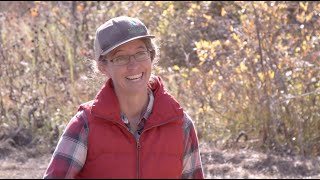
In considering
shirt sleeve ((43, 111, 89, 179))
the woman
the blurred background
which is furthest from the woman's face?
the blurred background

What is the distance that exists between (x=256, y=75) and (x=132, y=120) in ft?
12.5

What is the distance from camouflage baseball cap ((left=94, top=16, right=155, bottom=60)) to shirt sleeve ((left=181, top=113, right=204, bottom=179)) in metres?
0.36

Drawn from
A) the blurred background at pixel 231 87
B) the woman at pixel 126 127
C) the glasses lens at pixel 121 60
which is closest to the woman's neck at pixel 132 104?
the woman at pixel 126 127

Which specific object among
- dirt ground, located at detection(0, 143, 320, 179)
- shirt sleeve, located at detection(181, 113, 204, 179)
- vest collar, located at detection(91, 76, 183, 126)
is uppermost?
vest collar, located at detection(91, 76, 183, 126)

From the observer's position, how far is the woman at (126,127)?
2535 millimetres

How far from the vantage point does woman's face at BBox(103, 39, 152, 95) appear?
264cm

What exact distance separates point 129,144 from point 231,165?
3462 millimetres

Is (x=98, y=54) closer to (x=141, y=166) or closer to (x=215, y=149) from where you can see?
(x=141, y=166)

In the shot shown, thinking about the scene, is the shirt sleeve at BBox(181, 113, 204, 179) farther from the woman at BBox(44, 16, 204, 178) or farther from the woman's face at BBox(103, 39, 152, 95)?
the woman's face at BBox(103, 39, 152, 95)

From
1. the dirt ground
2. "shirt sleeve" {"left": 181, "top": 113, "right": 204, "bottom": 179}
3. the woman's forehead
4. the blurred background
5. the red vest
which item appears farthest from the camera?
the blurred background

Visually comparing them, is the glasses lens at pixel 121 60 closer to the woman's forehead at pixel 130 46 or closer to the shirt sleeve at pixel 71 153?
the woman's forehead at pixel 130 46

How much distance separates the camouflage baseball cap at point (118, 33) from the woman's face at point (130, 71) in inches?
1.2

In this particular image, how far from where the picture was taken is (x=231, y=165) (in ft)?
19.5

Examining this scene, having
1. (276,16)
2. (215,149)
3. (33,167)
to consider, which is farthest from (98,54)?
(276,16)
